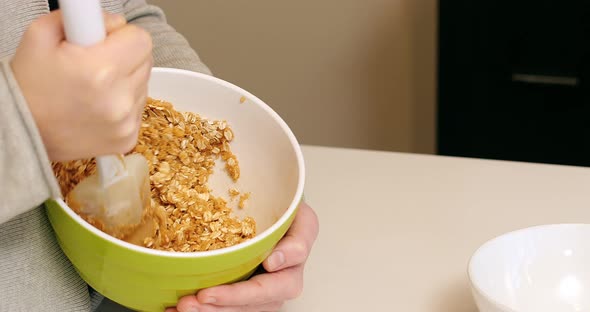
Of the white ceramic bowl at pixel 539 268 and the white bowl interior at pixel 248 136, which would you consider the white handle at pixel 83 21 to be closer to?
the white bowl interior at pixel 248 136

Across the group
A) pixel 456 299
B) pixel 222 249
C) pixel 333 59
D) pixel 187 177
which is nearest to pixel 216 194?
pixel 187 177

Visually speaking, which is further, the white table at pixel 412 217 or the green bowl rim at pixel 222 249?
the white table at pixel 412 217

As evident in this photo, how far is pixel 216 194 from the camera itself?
812mm

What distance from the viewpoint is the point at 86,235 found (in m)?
0.64

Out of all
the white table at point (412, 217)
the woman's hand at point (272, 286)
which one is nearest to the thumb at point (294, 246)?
the woman's hand at point (272, 286)

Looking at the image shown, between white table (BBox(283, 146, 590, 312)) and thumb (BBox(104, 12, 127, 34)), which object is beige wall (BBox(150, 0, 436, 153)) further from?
thumb (BBox(104, 12, 127, 34))

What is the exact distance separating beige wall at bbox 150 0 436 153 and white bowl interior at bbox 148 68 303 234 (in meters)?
1.37

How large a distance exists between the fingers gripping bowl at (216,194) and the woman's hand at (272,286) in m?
0.01

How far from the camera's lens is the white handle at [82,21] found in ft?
1.66

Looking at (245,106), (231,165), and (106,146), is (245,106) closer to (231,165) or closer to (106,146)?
(231,165)

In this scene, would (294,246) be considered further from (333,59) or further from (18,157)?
(333,59)

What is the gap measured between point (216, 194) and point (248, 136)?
0.07m

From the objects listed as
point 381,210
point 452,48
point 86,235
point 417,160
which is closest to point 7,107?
point 86,235

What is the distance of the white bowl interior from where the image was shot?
2.52 ft
